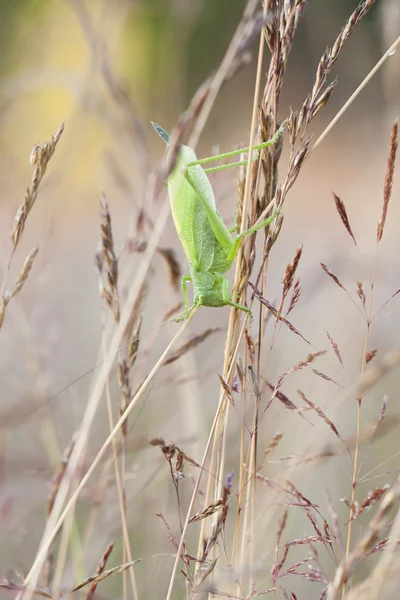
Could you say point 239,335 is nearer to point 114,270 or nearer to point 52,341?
point 114,270

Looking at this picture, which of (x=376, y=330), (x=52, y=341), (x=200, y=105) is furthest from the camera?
(x=376, y=330)

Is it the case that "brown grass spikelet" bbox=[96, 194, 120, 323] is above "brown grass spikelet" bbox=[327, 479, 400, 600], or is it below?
above

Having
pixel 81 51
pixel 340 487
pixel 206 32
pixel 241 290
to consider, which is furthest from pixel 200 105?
pixel 206 32

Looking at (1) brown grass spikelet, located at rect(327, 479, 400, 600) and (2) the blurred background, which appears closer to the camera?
(1) brown grass spikelet, located at rect(327, 479, 400, 600)

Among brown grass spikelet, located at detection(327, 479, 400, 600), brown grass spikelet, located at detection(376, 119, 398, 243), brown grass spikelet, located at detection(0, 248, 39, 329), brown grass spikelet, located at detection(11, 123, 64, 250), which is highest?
brown grass spikelet, located at detection(11, 123, 64, 250)

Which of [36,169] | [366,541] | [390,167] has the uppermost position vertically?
[36,169]

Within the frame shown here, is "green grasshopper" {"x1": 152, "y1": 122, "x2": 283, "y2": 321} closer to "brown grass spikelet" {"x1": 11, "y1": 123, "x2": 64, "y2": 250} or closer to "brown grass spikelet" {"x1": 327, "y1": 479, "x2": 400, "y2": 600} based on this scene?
"brown grass spikelet" {"x1": 11, "y1": 123, "x2": 64, "y2": 250}

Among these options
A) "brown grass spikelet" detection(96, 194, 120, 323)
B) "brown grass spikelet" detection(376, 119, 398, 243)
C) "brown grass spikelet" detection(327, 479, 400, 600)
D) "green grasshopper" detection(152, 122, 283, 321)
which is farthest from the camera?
"green grasshopper" detection(152, 122, 283, 321)

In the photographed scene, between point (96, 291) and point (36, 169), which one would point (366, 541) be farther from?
point (96, 291)

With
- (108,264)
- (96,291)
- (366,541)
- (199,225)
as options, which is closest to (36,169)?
(108,264)

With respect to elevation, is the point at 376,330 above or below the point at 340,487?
above

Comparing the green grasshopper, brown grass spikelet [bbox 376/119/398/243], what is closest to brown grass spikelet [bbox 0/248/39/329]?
the green grasshopper
